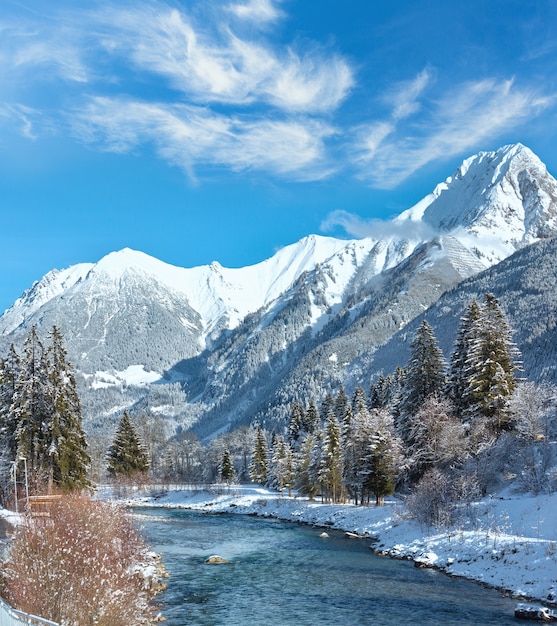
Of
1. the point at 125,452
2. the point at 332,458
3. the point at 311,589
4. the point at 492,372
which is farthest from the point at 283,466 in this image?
the point at 311,589

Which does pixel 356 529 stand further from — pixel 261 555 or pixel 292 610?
pixel 292 610

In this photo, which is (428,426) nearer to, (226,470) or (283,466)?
(283,466)

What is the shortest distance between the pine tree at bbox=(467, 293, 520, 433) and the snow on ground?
25.6 feet

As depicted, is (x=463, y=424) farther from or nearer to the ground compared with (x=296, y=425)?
nearer to the ground

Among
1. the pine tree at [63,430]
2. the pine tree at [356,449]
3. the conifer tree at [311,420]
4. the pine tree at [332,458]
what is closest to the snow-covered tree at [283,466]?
the conifer tree at [311,420]

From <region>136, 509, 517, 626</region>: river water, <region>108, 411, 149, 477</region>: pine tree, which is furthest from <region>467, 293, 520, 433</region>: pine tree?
<region>108, 411, 149, 477</region>: pine tree

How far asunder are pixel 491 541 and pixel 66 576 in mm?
30710

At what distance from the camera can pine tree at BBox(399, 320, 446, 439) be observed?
64.9 m

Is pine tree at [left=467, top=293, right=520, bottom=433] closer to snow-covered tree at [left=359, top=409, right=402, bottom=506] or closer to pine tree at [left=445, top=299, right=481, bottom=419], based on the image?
pine tree at [left=445, top=299, right=481, bottom=419]

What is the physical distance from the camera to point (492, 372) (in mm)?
56219

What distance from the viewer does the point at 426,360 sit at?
65.6 m

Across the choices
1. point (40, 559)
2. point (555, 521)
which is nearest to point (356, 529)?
point (555, 521)

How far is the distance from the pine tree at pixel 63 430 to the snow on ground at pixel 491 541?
25.2 metres

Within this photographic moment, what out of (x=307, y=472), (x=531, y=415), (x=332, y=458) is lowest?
(x=307, y=472)
